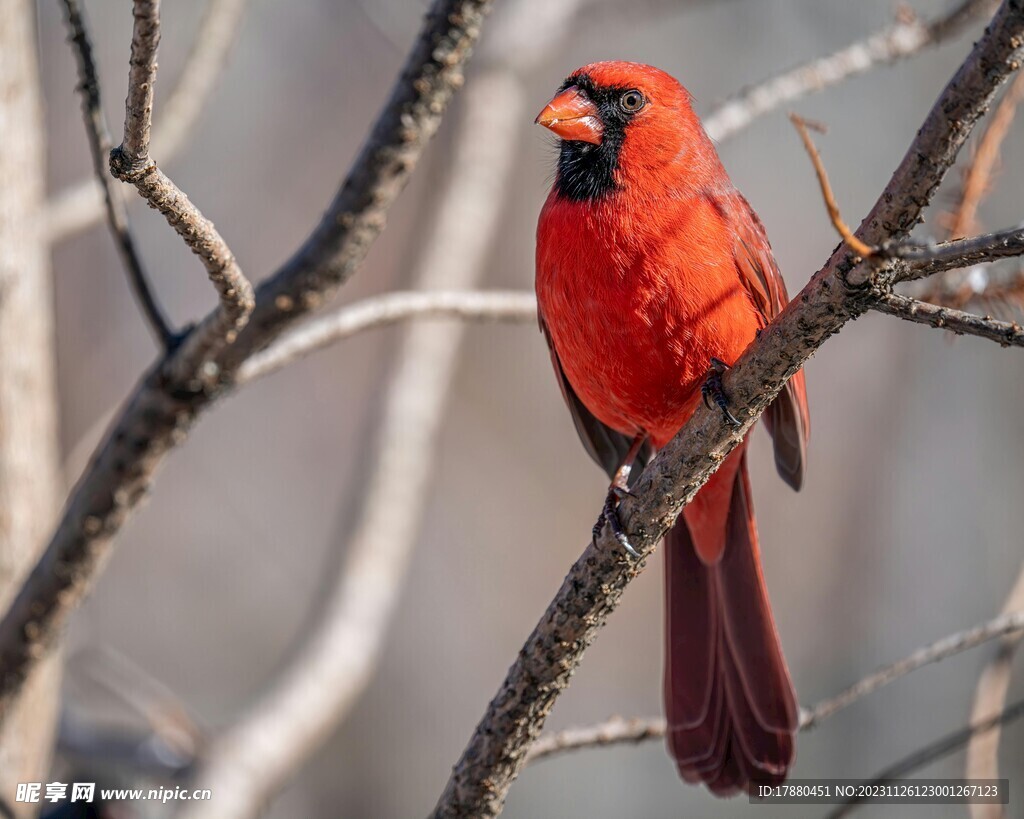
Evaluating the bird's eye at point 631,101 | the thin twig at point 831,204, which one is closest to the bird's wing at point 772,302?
the bird's eye at point 631,101

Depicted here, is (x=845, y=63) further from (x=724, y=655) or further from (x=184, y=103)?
(x=184, y=103)

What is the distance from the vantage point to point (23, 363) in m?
2.80

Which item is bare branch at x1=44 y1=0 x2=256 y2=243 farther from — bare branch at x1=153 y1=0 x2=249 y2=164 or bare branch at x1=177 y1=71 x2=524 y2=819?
bare branch at x1=177 y1=71 x2=524 y2=819

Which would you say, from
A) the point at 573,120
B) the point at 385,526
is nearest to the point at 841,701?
Result: the point at 573,120

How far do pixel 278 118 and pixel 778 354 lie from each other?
581 cm

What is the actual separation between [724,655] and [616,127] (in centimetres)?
124

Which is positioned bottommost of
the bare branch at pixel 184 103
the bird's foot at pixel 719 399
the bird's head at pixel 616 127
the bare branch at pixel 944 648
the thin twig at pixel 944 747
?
the thin twig at pixel 944 747

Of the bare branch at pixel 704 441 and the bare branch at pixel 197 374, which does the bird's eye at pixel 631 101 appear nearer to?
the bare branch at pixel 197 374

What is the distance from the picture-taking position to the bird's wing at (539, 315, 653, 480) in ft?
9.23

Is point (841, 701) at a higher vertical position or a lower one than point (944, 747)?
higher

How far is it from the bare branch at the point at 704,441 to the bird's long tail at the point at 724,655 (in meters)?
0.64

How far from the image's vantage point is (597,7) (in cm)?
523

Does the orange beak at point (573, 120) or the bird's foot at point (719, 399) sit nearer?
the bird's foot at point (719, 399)

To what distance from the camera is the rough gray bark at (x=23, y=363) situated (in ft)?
8.98
